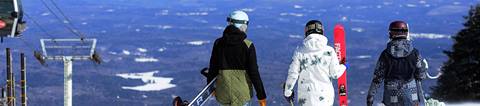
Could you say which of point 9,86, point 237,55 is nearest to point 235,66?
point 237,55

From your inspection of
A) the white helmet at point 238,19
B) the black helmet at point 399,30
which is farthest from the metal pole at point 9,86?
the black helmet at point 399,30

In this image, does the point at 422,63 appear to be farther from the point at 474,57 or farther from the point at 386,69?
the point at 474,57

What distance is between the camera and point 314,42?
31.1ft

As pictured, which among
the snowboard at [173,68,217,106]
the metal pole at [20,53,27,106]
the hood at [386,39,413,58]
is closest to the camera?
the hood at [386,39,413,58]

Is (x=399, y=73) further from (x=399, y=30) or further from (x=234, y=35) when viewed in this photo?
(x=234, y=35)

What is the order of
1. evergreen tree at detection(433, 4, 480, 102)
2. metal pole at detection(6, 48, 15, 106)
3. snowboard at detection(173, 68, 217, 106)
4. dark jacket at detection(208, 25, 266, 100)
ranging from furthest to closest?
metal pole at detection(6, 48, 15, 106) → evergreen tree at detection(433, 4, 480, 102) → snowboard at detection(173, 68, 217, 106) → dark jacket at detection(208, 25, 266, 100)

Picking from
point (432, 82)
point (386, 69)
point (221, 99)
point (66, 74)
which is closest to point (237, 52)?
point (221, 99)

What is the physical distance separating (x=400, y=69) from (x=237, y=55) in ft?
6.20

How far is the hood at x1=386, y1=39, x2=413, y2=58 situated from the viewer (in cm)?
949

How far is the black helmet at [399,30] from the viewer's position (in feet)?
31.2

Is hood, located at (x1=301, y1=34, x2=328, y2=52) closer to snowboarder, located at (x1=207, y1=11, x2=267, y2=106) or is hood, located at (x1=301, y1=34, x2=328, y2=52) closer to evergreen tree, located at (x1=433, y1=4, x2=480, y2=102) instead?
snowboarder, located at (x1=207, y1=11, x2=267, y2=106)

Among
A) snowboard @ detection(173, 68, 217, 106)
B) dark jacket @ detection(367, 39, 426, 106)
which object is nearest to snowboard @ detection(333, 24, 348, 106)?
dark jacket @ detection(367, 39, 426, 106)

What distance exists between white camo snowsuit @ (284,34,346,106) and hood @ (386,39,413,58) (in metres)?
0.60

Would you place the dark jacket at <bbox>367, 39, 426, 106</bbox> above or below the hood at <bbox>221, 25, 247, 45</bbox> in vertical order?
below
